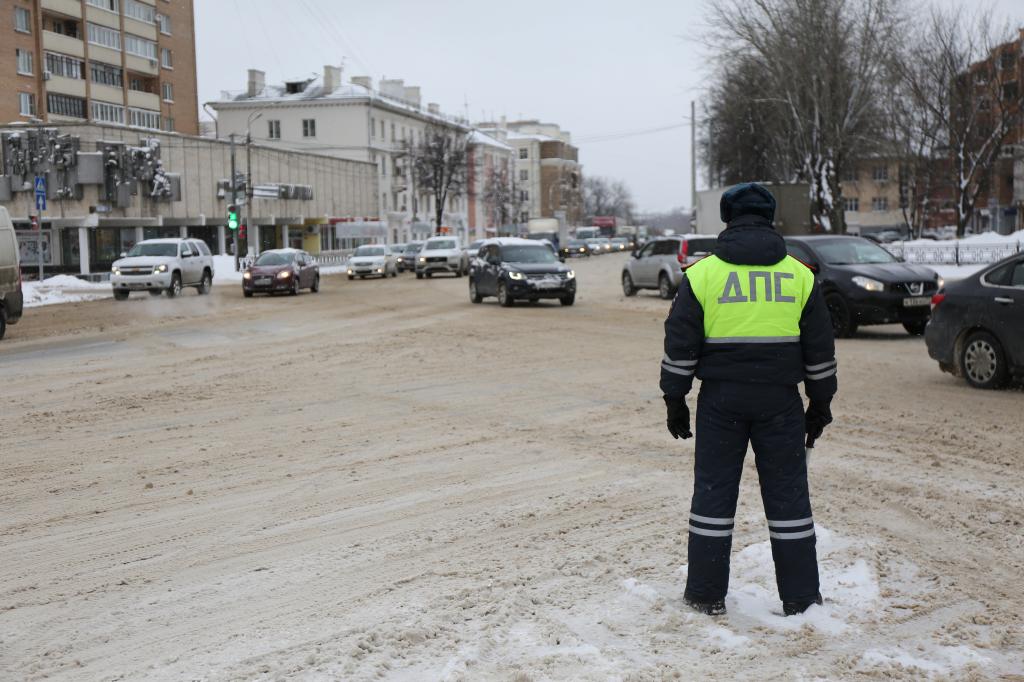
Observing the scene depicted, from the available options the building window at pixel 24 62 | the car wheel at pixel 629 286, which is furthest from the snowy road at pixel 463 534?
the building window at pixel 24 62

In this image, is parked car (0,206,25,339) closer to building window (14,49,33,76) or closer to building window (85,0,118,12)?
building window (14,49,33,76)

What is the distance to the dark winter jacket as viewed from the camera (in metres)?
Result: 4.70

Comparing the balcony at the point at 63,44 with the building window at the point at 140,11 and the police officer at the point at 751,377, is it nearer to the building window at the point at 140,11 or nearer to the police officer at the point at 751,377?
the building window at the point at 140,11

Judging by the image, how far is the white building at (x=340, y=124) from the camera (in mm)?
92062

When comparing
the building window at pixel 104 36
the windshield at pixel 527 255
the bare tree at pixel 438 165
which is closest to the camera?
the windshield at pixel 527 255

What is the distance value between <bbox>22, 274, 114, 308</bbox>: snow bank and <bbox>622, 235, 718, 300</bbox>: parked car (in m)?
16.7

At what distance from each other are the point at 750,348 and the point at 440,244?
144ft

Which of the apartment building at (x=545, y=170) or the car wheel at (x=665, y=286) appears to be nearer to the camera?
the car wheel at (x=665, y=286)

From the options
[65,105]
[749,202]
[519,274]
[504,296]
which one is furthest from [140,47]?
[749,202]

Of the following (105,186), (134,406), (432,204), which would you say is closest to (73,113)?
(105,186)

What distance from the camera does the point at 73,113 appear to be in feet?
228

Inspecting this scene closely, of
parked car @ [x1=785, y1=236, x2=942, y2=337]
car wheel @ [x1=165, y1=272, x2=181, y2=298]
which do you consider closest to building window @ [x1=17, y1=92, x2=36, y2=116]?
car wheel @ [x1=165, y1=272, x2=181, y2=298]

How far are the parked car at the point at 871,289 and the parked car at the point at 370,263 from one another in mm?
33418

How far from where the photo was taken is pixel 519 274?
2602 cm
